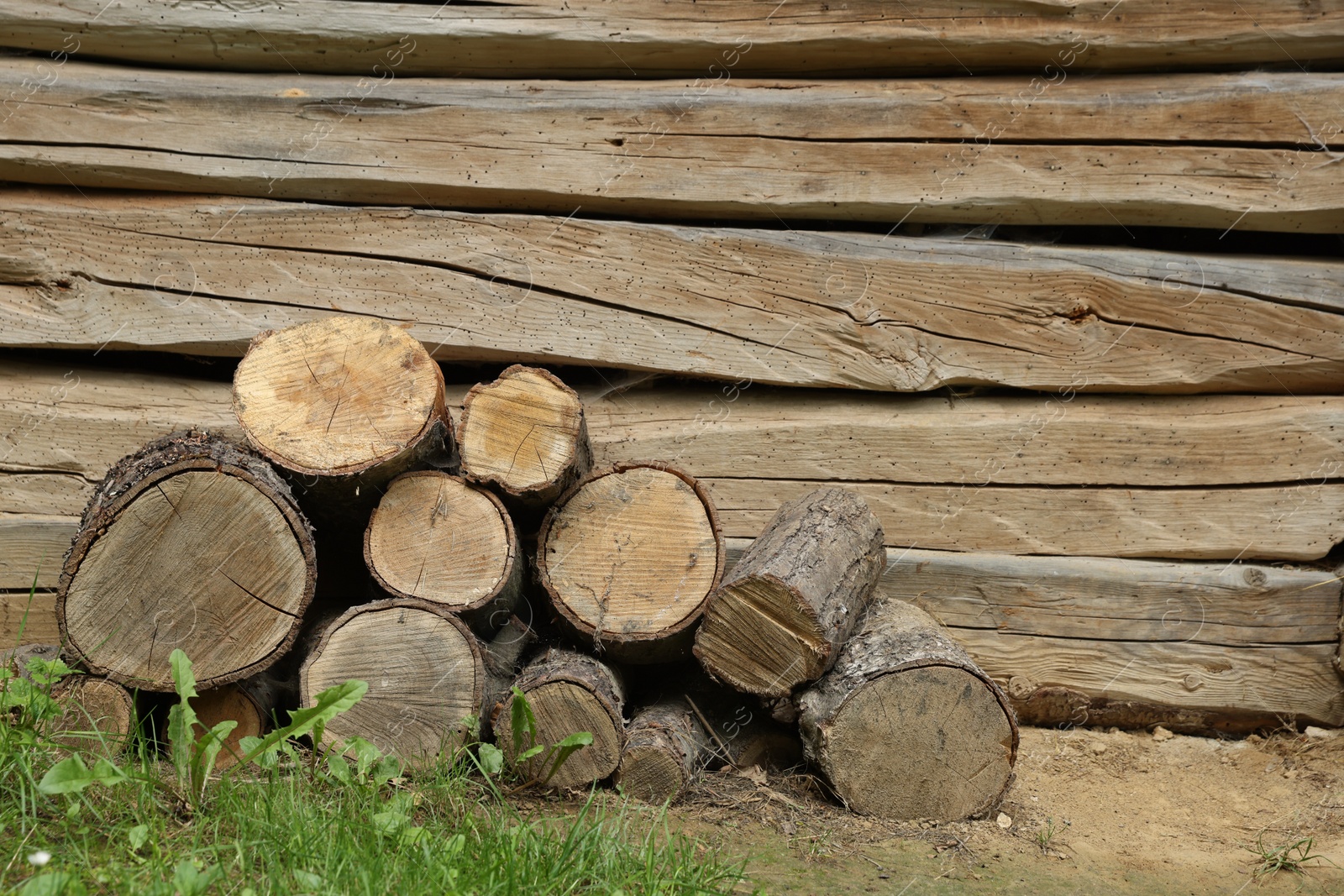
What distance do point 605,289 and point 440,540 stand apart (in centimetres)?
120

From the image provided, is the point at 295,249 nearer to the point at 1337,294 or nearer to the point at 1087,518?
the point at 1087,518

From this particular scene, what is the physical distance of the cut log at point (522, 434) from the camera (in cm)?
289

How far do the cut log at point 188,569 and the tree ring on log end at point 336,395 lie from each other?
11 centimetres

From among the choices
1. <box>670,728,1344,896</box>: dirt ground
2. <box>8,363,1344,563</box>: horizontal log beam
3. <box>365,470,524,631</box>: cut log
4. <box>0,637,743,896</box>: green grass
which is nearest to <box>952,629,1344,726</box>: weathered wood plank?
<box>670,728,1344,896</box>: dirt ground

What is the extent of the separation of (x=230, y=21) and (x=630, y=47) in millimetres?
1400

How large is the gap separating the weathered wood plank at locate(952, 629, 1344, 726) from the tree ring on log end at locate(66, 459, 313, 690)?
7.71ft

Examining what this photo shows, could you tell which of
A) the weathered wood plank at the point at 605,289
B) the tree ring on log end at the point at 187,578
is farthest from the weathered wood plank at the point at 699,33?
the tree ring on log end at the point at 187,578

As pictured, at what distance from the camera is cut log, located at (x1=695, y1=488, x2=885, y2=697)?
2.86m

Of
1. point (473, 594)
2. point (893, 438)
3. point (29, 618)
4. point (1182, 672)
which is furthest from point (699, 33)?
point (29, 618)

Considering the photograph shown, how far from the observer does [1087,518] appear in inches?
146

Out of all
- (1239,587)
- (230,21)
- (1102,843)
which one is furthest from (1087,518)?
(230,21)

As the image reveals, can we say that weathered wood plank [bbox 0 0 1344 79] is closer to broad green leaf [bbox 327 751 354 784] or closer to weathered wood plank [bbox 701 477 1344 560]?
weathered wood plank [bbox 701 477 1344 560]

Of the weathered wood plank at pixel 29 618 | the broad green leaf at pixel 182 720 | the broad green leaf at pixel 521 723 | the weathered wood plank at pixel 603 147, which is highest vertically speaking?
the weathered wood plank at pixel 603 147

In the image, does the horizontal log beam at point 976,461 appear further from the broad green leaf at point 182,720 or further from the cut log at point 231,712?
the broad green leaf at point 182,720
